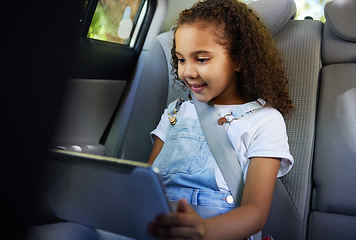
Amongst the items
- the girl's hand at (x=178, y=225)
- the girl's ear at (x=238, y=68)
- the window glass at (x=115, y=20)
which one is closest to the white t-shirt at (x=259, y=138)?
the girl's ear at (x=238, y=68)

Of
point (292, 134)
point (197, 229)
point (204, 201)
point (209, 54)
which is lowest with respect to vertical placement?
point (204, 201)

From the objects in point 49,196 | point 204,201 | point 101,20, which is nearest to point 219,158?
point 204,201

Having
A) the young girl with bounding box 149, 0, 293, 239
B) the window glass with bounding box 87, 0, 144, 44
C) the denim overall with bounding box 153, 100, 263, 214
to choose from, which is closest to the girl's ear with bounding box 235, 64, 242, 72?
the young girl with bounding box 149, 0, 293, 239

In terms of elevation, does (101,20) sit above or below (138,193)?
above

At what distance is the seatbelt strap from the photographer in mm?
1000

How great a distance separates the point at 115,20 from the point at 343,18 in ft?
2.88

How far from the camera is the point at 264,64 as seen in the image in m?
1.15

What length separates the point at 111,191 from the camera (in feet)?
1.25

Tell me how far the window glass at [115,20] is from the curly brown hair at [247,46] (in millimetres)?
475

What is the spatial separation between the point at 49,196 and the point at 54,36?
0.54ft

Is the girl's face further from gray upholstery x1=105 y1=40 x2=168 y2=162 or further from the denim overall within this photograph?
gray upholstery x1=105 y1=40 x2=168 y2=162

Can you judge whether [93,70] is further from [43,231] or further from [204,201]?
[43,231]

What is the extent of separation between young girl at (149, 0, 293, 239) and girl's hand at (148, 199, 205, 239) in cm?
43

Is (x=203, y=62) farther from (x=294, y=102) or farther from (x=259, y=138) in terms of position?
(x=294, y=102)
